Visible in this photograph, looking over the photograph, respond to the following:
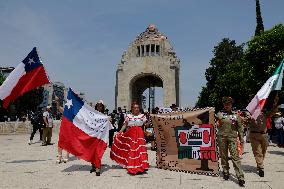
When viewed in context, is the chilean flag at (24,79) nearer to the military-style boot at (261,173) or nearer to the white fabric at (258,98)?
the white fabric at (258,98)

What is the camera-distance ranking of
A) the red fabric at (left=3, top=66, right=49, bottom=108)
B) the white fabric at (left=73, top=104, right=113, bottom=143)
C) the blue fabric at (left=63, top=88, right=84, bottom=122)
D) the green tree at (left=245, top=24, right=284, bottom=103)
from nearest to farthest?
the white fabric at (left=73, top=104, right=113, bottom=143)
the blue fabric at (left=63, top=88, right=84, bottom=122)
the red fabric at (left=3, top=66, right=49, bottom=108)
the green tree at (left=245, top=24, right=284, bottom=103)

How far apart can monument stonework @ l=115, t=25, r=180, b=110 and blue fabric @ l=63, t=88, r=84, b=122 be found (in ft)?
129

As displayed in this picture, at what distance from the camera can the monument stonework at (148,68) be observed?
51.1 m

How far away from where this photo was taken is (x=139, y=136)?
9.26 meters

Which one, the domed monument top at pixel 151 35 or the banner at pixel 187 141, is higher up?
the domed monument top at pixel 151 35

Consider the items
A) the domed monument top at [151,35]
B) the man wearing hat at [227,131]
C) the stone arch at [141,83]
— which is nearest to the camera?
the man wearing hat at [227,131]

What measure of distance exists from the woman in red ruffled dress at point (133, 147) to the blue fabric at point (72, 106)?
4.78 ft

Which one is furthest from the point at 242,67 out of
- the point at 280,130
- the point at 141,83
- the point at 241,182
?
the point at 241,182

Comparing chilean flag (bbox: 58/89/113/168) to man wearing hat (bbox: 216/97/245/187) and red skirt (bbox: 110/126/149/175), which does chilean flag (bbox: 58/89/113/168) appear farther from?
man wearing hat (bbox: 216/97/245/187)

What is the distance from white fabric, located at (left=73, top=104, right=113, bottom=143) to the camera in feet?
31.7

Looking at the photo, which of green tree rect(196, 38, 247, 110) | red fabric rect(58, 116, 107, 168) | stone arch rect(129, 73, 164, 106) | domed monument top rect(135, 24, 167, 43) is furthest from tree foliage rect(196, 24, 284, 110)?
red fabric rect(58, 116, 107, 168)

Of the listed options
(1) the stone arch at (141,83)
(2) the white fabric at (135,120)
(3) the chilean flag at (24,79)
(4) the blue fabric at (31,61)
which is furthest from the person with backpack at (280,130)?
(1) the stone arch at (141,83)

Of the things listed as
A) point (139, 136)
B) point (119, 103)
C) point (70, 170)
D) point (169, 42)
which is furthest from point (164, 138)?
point (169, 42)

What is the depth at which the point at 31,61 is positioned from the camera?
11344mm
